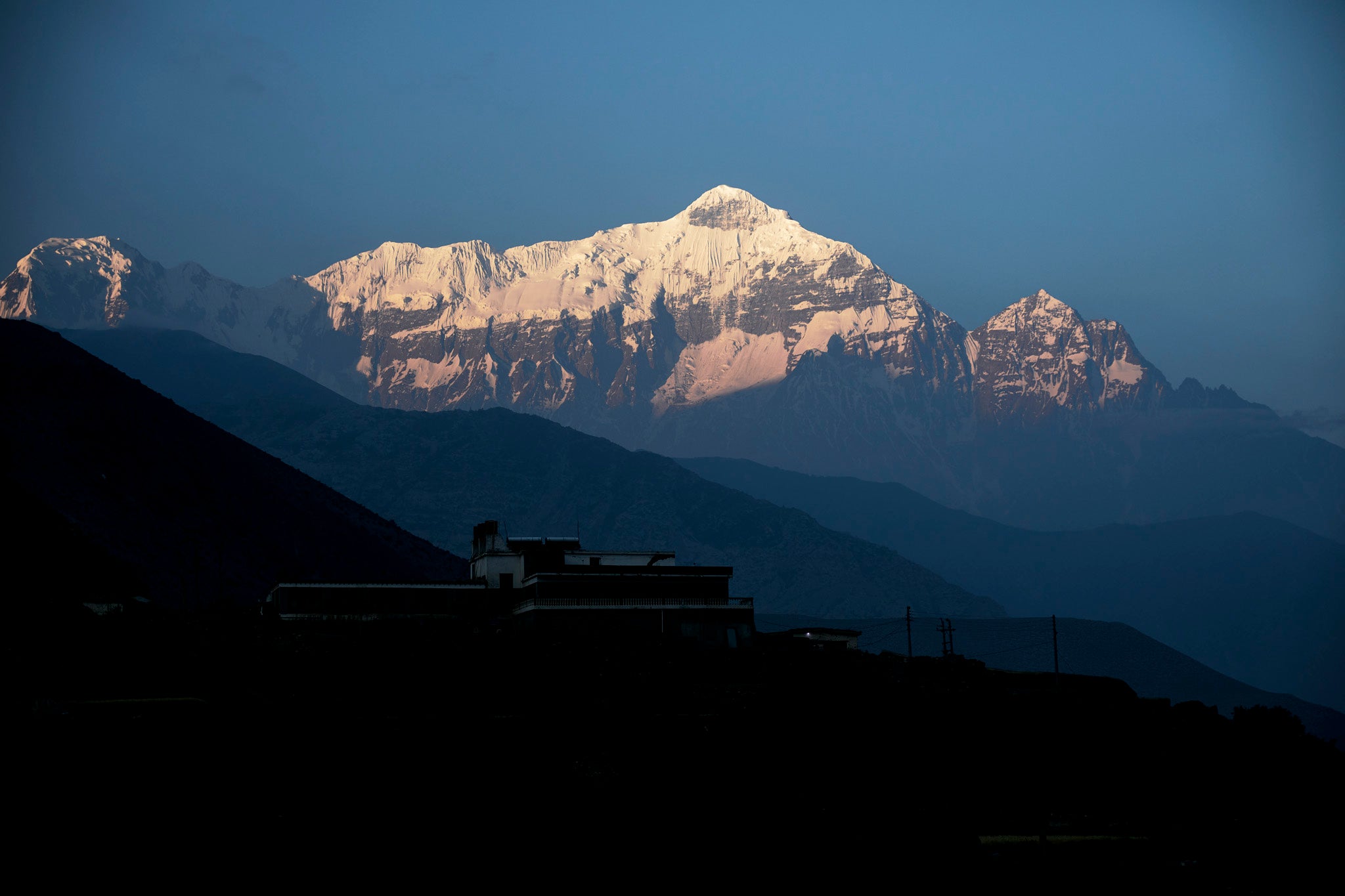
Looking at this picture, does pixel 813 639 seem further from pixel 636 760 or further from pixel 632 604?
pixel 636 760

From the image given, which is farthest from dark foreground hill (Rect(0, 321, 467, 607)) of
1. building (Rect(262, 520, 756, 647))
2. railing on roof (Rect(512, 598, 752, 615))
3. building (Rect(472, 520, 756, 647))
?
railing on roof (Rect(512, 598, 752, 615))

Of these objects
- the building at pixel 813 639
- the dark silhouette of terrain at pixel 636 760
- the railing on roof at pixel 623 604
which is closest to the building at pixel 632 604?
the railing on roof at pixel 623 604

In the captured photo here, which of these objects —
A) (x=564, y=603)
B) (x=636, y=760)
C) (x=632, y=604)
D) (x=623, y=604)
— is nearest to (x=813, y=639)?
(x=632, y=604)

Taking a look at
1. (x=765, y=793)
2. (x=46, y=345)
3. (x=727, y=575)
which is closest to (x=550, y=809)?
(x=765, y=793)

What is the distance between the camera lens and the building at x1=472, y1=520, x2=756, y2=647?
9456 cm

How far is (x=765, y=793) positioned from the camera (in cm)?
7219

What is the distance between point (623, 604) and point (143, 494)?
93430 mm

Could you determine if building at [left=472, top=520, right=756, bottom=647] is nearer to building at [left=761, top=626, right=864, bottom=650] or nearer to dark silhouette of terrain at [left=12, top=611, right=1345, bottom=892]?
dark silhouette of terrain at [left=12, top=611, right=1345, bottom=892]

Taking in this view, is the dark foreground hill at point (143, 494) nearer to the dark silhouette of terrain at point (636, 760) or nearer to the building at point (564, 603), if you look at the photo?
the building at point (564, 603)

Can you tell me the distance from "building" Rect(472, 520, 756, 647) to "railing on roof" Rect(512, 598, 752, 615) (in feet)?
0.15

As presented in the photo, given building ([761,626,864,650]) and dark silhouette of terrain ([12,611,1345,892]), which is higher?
building ([761,626,864,650])

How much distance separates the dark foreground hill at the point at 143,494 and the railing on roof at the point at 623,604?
110ft

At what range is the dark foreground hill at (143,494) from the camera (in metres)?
145

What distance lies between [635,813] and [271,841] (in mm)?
17509
